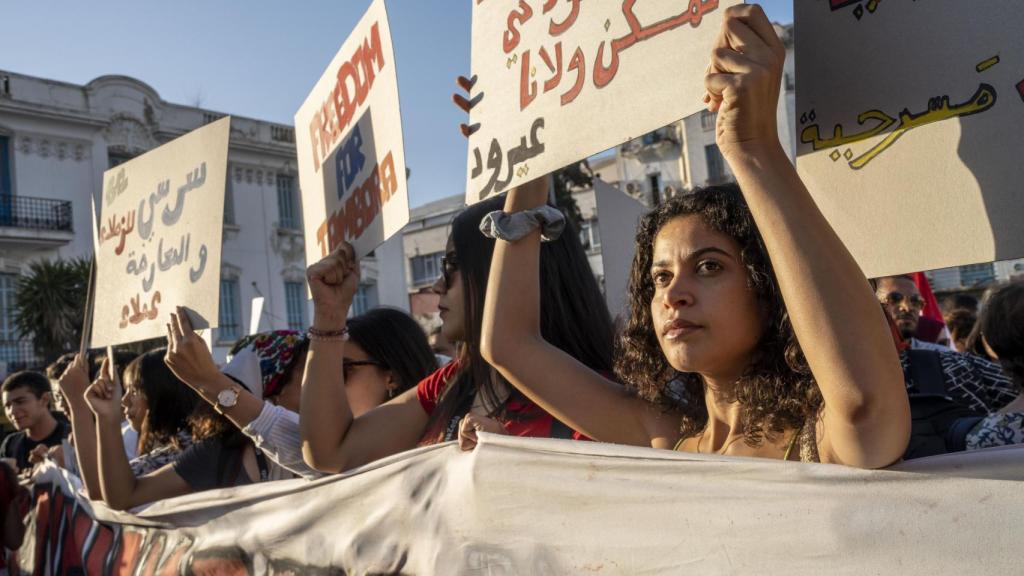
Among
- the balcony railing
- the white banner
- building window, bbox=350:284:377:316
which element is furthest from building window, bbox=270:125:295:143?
the white banner

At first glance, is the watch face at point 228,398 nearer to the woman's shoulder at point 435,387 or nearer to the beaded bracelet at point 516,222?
the woman's shoulder at point 435,387

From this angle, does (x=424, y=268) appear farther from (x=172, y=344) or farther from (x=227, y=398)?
(x=227, y=398)

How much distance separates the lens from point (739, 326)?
1672 millimetres

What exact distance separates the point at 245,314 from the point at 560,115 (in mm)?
25562

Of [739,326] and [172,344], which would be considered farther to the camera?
[172,344]

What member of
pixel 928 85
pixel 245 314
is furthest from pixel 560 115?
pixel 245 314

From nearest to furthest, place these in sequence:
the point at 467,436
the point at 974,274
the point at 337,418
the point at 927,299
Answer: the point at 467,436
the point at 337,418
the point at 927,299
the point at 974,274

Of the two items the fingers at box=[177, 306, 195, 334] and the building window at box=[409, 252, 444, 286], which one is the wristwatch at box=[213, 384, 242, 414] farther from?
the building window at box=[409, 252, 444, 286]

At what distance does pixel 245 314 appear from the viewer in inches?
1043

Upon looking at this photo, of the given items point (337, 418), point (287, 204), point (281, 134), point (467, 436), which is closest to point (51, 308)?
point (287, 204)

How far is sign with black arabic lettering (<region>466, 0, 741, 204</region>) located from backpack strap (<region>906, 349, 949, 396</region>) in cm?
102

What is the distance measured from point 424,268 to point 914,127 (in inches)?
1741

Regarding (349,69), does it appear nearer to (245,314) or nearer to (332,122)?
(332,122)

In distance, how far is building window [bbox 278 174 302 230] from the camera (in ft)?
92.6
